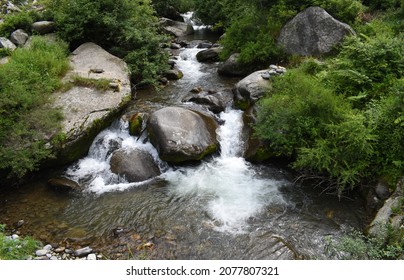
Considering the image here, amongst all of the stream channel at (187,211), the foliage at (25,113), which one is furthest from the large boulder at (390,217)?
the foliage at (25,113)

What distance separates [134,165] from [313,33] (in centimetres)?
956

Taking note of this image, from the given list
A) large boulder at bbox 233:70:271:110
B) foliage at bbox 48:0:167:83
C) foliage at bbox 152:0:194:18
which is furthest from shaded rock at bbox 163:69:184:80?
foliage at bbox 152:0:194:18

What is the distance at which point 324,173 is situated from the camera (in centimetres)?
834

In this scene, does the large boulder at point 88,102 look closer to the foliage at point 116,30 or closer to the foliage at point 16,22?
the foliage at point 116,30

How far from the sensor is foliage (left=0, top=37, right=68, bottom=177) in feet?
27.4

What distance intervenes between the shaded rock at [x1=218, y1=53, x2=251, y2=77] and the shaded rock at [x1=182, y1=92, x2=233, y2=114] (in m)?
2.49

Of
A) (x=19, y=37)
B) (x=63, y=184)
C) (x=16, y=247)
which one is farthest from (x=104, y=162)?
(x=19, y=37)

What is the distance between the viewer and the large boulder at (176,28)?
23947mm

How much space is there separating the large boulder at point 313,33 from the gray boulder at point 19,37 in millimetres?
11188

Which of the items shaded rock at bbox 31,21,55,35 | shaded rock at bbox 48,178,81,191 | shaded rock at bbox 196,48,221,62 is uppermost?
shaded rock at bbox 31,21,55,35

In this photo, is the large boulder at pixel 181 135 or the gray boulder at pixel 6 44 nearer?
the large boulder at pixel 181 135

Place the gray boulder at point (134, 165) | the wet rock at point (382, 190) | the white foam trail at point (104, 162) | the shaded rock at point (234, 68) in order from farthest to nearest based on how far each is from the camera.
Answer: the shaded rock at point (234, 68), the gray boulder at point (134, 165), the white foam trail at point (104, 162), the wet rock at point (382, 190)

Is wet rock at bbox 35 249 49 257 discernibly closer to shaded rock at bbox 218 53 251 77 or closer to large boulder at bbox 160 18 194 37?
shaded rock at bbox 218 53 251 77

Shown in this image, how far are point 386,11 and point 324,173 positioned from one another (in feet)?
37.1
